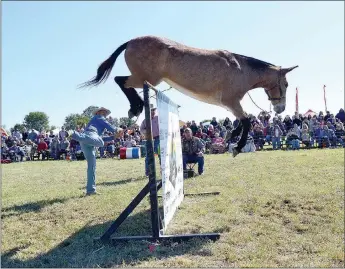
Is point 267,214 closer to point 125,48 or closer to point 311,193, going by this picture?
point 311,193

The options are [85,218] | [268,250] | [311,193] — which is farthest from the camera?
[311,193]

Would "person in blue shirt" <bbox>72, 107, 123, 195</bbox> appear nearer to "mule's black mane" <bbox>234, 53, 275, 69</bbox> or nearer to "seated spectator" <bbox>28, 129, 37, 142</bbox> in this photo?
"mule's black mane" <bbox>234, 53, 275, 69</bbox>

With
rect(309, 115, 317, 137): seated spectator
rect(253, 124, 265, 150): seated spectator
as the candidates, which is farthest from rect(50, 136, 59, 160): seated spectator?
rect(309, 115, 317, 137): seated spectator

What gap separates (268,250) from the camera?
482cm

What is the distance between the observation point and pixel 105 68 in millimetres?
5898

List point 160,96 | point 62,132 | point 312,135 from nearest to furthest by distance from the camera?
1. point 160,96
2. point 312,135
3. point 62,132

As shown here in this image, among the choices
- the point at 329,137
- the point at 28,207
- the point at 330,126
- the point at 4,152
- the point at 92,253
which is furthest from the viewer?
the point at 4,152

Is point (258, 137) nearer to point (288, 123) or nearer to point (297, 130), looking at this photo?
point (297, 130)

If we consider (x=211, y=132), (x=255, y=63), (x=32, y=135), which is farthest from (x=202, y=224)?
(x=32, y=135)

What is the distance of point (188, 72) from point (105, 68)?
1276 millimetres

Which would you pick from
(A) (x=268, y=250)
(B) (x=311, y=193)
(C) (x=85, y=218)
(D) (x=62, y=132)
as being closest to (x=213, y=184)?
(B) (x=311, y=193)

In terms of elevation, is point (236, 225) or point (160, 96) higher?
point (160, 96)

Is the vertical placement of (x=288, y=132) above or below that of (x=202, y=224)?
above

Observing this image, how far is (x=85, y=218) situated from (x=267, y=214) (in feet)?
9.31
